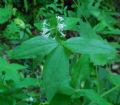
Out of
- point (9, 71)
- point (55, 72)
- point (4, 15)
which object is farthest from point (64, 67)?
point (4, 15)

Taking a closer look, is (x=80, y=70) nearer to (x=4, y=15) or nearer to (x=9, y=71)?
(x=9, y=71)

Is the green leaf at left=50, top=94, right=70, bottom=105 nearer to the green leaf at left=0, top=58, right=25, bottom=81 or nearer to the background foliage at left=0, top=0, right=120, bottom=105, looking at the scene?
the background foliage at left=0, top=0, right=120, bottom=105

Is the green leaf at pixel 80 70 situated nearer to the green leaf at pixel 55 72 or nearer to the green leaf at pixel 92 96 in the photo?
the green leaf at pixel 92 96

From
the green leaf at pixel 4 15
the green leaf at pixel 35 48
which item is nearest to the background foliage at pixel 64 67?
the green leaf at pixel 35 48

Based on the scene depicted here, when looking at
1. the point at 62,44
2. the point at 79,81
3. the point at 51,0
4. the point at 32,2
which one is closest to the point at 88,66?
the point at 79,81

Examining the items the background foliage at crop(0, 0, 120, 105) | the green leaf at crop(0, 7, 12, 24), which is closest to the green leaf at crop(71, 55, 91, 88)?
the background foliage at crop(0, 0, 120, 105)
